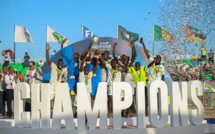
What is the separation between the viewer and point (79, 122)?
707cm

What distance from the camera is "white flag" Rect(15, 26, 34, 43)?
888 inches

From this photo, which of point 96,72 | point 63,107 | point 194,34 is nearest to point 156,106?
point 63,107

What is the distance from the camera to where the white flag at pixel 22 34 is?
74.0ft

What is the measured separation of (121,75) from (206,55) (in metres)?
10.2

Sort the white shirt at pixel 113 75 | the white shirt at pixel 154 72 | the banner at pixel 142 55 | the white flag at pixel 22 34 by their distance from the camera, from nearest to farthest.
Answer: the white shirt at pixel 113 75 < the white shirt at pixel 154 72 < the banner at pixel 142 55 < the white flag at pixel 22 34

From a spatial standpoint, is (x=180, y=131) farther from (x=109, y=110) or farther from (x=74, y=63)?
(x=74, y=63)

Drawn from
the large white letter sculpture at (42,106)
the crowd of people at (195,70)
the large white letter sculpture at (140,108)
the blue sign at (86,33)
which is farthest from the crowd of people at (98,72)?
the blue sign at (86,33)

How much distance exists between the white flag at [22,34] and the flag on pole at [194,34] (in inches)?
399

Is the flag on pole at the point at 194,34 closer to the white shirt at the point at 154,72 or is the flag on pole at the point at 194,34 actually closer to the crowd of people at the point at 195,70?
the crowd of people at the point at 195,70

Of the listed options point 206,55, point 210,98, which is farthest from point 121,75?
point 206,55

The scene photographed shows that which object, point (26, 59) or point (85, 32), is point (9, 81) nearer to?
point (26, 59)

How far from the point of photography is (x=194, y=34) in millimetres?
17828

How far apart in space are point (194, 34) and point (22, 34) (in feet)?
36.0

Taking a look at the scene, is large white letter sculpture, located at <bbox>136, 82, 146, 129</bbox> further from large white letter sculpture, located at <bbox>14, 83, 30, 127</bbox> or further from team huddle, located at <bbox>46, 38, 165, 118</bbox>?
large white letter sculpture, located at <bbox>14, 83, 30, 127</bbox>
